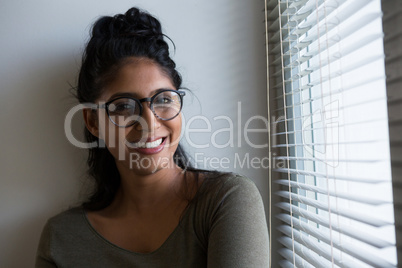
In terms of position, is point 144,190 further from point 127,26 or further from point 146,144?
point 127,26

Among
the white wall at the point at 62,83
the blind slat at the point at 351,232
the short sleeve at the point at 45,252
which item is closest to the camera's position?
the blind slat at the point at 351,232

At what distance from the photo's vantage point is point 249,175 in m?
1.30

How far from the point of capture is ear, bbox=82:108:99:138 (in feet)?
3.81

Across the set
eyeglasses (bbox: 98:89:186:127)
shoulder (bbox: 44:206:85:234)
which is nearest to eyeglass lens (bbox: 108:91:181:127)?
eyeglasses (bbox: 98:89:186:127)

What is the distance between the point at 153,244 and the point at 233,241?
30cm

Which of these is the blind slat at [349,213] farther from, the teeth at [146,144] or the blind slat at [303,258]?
the teeth at [146,144]

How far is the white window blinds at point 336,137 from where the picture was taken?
0.72 metres

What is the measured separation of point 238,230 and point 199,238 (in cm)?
16

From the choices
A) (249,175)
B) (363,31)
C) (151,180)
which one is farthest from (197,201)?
(363,31)

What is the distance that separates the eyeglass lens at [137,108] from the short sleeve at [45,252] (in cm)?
46

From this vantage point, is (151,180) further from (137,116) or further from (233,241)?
(233,241)

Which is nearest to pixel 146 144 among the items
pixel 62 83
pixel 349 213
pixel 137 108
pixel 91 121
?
pixel 137 108

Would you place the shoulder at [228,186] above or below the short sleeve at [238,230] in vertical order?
above

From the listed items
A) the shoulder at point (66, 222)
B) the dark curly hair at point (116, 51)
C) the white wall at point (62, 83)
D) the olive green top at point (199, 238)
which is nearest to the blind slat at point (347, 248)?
the olive green top at point (199, 238)
